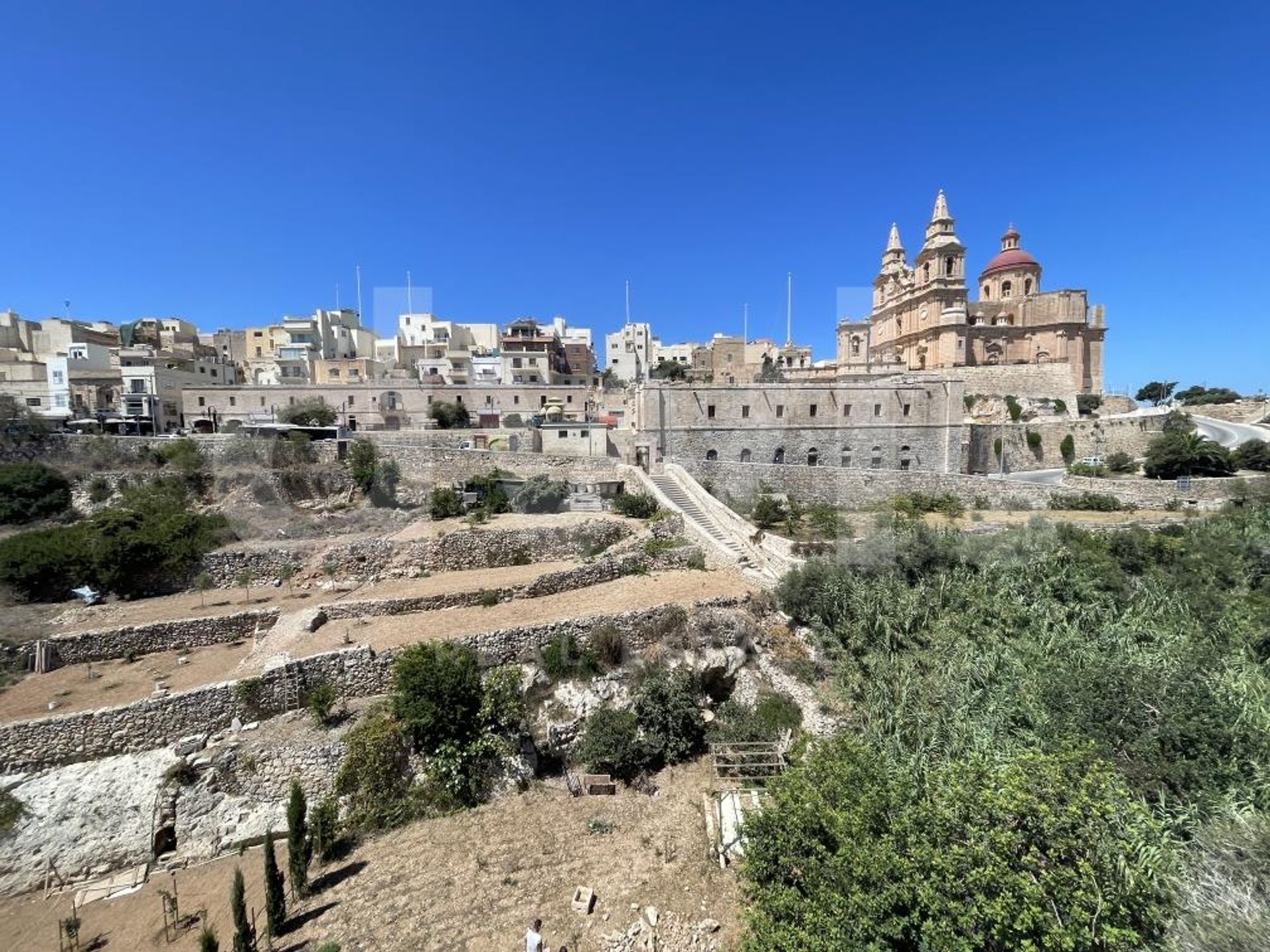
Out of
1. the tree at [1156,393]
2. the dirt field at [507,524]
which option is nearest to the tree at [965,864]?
the dirt field at [507,524]

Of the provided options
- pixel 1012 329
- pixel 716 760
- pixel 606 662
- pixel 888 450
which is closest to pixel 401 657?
pixel 606 662

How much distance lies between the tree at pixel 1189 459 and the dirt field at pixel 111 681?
124ft

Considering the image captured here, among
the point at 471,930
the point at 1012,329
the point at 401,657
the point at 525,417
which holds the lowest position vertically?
the point at 471,930

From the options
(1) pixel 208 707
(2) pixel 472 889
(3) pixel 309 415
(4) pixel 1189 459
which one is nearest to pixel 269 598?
(1) pixel 208 707

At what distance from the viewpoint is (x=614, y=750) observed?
1005 centimetres

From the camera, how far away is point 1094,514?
21609mm

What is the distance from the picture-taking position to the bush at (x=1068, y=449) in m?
34.0

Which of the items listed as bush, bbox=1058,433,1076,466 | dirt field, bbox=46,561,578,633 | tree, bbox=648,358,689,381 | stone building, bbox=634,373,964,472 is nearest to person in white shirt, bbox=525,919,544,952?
dirt field, bbox=46,561,578,633

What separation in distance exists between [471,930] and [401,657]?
4566mm

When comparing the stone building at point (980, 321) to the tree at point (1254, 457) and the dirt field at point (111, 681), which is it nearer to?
the tree at point (1254, 457)

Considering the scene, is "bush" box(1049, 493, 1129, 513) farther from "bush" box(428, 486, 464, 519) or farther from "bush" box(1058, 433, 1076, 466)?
"bush" box(428, 486, 464, 519)

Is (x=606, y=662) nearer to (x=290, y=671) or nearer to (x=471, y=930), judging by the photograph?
(x=471, y=930)

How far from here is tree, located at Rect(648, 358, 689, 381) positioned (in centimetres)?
5578

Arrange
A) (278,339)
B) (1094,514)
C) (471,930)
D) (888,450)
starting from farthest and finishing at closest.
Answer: (278,339)
(888,450)
(1094,514)
(471,930)
